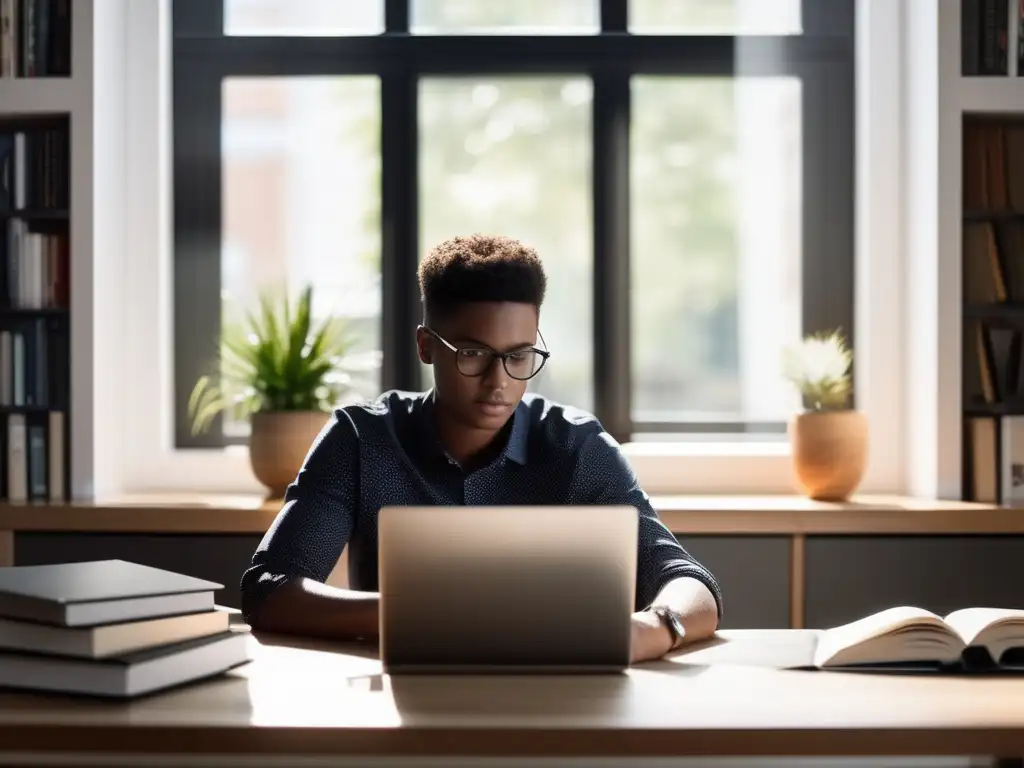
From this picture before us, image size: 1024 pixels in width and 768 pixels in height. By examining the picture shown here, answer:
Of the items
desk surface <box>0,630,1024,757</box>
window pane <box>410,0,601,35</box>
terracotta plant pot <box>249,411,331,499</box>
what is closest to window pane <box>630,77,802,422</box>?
window pane <box>410,0,601,35</box>

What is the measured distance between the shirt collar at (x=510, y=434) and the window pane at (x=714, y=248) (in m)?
1.58

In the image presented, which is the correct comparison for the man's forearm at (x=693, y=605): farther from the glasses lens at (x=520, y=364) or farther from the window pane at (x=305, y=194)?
the window pane at (x=305, y=194)

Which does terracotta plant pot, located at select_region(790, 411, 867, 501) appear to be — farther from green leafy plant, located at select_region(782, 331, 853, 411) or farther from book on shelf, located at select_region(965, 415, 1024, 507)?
book on shelf, located at select_region(965, 415, 1024, 507)

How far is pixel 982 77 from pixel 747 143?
69 cm

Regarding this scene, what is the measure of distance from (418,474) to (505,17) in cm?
202

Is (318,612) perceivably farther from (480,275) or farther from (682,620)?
(480,275)

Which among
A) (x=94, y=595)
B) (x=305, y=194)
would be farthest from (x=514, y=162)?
(x=94, y=595)

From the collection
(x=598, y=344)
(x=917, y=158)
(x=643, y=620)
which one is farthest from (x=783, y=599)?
(x=643, y=620)

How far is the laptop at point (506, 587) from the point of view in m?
1.32

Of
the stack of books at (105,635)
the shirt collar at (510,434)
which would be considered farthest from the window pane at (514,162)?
the stack of books at (105,635)

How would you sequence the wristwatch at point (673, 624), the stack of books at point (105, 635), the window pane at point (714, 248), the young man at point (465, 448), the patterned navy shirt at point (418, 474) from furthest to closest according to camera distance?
the window pane at point (714, 248)
the patterned navy shirt at point (418, 474)
the young man at point (465, 448)
the wristwatch at point (673, 624)
the stack of books at point (105, 635)

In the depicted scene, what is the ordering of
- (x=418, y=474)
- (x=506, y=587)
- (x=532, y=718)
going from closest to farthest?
(x=532, y=718) < (x=506, y=587) < (x=418, y=474)

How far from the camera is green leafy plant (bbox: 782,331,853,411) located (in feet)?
10.6

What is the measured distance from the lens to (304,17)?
12.0ft
